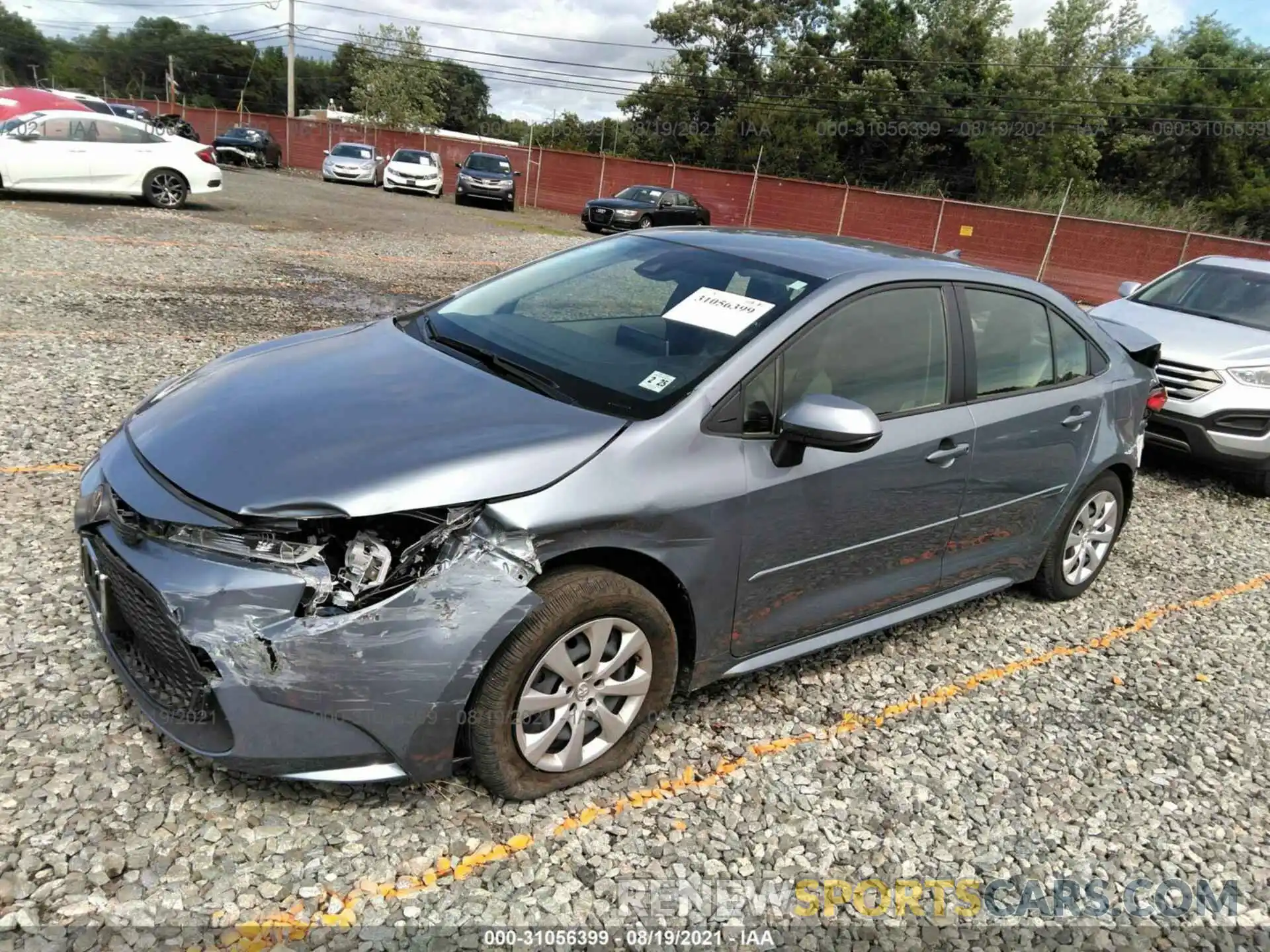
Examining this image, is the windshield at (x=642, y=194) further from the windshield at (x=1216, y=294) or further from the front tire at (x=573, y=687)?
the front tire at (x=573, y=687)

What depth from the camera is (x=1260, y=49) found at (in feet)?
144

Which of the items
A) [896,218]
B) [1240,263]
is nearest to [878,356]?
[1240,263]

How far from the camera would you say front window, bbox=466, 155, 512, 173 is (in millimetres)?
26328

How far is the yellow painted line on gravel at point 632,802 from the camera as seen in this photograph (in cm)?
217

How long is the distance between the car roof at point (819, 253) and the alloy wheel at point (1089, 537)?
122 cm

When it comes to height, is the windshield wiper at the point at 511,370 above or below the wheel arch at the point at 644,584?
above

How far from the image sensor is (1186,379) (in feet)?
22.1

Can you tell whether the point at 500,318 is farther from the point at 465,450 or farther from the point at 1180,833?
the point at 1180,833

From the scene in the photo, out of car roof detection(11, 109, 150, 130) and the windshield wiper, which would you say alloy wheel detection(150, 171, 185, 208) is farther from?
the windshield wiper

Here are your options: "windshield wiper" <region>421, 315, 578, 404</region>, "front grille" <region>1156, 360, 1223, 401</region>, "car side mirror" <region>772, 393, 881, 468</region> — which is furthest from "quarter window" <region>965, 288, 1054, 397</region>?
"front grille" <region>1156, 360, 1223, 401</region>

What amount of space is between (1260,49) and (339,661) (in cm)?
5643

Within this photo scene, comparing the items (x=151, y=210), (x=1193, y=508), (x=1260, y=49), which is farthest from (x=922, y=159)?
(x=1193, y=508)

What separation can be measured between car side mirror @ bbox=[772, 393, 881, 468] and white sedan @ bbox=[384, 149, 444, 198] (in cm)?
2633

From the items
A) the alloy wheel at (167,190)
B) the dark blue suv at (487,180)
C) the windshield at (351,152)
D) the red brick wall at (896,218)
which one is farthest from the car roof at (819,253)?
the windshield at (351,152)
